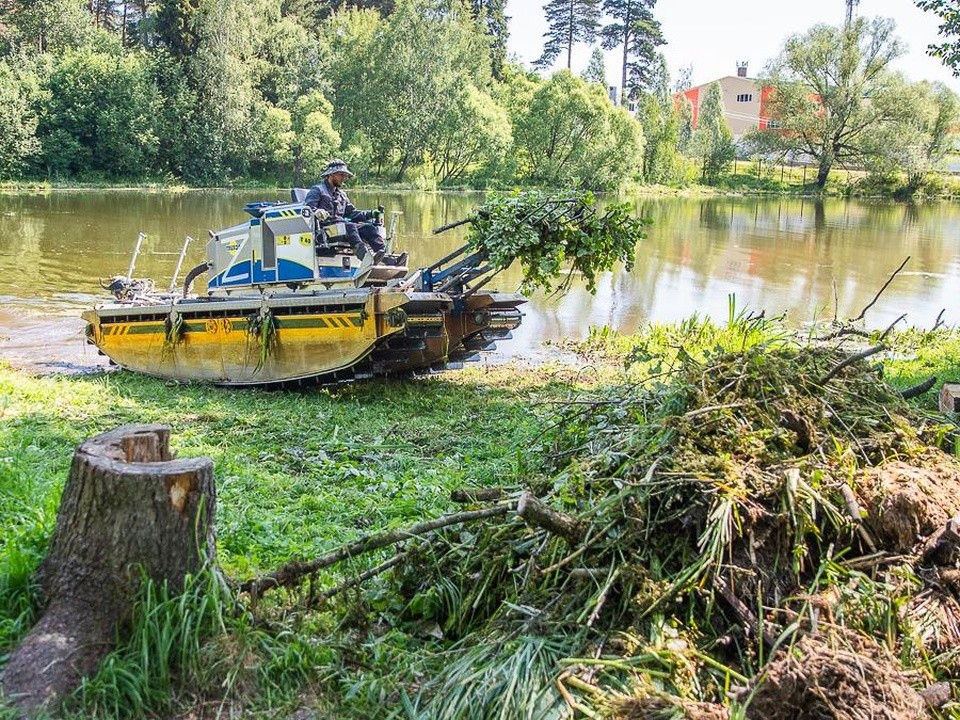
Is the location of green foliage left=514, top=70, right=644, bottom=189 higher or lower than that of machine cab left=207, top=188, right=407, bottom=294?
higher

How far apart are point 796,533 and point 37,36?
69.5 m

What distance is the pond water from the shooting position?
18000 mm

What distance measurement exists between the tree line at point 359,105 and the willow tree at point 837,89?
121mm

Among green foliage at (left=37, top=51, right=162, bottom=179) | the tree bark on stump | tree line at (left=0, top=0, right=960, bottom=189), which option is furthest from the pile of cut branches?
green foliage at (left=37, top=51, right=162, bottom=179)

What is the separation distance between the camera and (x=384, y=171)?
195 feet

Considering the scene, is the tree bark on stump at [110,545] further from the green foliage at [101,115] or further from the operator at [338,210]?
the green foliage at [101,115]

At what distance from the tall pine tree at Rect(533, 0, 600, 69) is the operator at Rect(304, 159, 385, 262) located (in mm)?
83370

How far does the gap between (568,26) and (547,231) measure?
282ft

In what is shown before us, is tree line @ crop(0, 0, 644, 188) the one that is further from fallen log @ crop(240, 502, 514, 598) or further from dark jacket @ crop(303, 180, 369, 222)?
fallen log @ crop(240, 502, 514, 598)

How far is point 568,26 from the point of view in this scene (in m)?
89.4

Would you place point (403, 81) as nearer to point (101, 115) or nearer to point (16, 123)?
point (101, 115)

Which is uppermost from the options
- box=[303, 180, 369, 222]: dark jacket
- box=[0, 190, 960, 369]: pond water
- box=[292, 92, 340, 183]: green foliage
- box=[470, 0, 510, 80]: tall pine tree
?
box=[470, 0, 510, 80]: tall pine tree

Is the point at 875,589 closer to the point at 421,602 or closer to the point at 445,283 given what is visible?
the point at 421,602

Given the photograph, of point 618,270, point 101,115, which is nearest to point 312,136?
point 101,115
